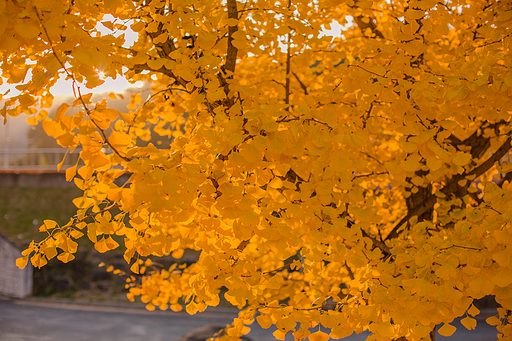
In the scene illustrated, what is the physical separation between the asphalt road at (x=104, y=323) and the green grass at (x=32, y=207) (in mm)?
2405

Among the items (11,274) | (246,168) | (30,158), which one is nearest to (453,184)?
(246,168)

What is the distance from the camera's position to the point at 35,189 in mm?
Result: 12117

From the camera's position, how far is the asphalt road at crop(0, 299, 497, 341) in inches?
320

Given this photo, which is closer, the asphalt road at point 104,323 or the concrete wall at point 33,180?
the asphalt road at point 104,323

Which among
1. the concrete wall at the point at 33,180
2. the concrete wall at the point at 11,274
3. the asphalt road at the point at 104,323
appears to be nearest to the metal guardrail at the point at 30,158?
the concrete wall at the point at 33,180

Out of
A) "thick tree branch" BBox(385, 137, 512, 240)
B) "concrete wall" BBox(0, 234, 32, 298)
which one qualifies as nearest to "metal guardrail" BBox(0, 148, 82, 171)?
"concrete wall" BBox(0, 234, 32, 298)

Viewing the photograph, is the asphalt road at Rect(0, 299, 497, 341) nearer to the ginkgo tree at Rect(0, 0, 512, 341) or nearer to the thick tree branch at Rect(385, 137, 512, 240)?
the thick tree branch at Rect(385, 137, 512, 240)

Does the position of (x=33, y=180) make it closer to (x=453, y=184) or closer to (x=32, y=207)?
(x=32, y=207)

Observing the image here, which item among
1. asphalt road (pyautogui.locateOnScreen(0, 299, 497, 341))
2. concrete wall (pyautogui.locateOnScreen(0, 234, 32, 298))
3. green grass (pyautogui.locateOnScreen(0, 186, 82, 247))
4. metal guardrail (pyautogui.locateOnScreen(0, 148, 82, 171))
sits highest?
metal guardrail (pyautogui.locateOnScreen(0, 148, 82, 171))

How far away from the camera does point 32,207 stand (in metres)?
11.8

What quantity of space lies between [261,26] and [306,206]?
1.88 meters

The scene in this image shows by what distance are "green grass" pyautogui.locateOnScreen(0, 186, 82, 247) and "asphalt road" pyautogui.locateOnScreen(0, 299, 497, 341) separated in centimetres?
241

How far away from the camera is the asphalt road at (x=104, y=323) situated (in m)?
8.14

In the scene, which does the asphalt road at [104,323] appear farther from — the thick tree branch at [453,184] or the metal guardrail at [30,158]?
the metal guardrail at [30,158]
